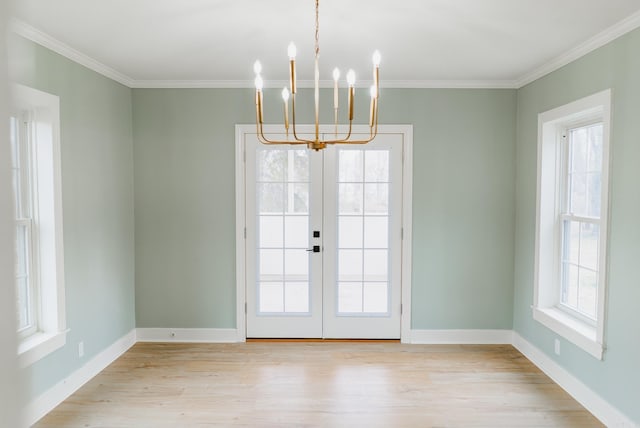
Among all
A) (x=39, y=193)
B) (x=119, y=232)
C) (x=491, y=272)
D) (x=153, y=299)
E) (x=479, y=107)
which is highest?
(x=479, y=107)

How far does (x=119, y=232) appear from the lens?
13.5 ft

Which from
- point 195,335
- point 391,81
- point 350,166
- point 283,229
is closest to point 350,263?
point 283,229

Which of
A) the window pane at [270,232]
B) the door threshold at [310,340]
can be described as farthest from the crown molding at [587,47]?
the door threshold at [310,340]

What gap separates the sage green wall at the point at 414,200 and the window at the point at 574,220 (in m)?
0.55

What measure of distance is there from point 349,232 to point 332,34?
6.73 ft

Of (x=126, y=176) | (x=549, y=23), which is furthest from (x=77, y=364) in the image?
(x=549, y=23)

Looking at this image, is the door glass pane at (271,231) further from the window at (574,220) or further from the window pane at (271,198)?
the window at (574,220)

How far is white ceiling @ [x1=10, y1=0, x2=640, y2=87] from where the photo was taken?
8.35ft

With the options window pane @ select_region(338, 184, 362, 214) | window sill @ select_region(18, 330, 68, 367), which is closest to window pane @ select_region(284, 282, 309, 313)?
window pane @ select_region(338, 184, 362, 214)

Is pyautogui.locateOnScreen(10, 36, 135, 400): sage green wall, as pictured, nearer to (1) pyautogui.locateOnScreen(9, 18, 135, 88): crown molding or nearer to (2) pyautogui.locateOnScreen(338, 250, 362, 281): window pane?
(1) pyautogui.locateOnScreen(9, 18, 135, 88): crown molding

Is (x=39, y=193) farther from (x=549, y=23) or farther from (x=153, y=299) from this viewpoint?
(x=549, y=23)

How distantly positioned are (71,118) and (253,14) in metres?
1.71

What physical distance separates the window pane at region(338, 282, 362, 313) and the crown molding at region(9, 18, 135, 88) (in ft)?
9.53

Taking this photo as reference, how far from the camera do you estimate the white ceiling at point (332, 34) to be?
8.35 ft
